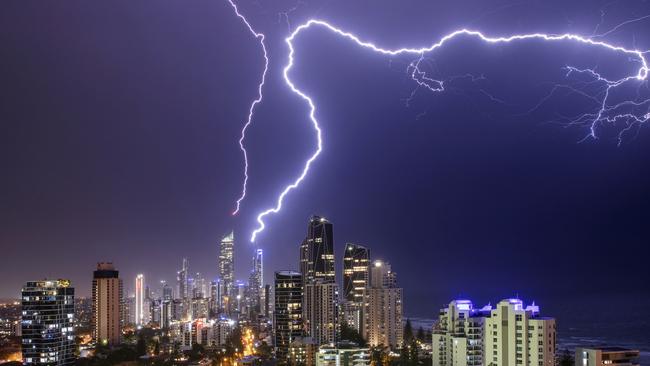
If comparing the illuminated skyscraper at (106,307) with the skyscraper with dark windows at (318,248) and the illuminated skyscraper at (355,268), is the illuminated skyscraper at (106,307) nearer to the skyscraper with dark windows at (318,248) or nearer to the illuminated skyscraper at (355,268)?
the skyscraper with dark windows at (318,248)

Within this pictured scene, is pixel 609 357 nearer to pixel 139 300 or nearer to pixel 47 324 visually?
→ pixel 47 324

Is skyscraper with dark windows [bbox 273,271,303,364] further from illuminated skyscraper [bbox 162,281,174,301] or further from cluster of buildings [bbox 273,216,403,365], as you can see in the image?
illuminated skyscraper [bbox 162,281,174,301]

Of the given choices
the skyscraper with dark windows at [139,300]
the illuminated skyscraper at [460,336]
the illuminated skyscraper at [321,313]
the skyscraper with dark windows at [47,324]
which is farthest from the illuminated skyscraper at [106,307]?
the illuminated skyscraper at [460,336]

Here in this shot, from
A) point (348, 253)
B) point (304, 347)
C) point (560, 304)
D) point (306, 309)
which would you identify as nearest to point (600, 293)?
point (560, 304)

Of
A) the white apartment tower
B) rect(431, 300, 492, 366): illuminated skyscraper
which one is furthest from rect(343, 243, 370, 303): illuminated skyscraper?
the white apartment tower

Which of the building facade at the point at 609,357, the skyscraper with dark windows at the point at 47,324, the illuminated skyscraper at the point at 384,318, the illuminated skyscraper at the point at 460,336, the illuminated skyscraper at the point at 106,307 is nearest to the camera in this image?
the building facade at the point at 609,357

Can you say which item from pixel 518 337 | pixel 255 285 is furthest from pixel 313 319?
pixel 255 285

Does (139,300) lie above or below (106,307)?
below
